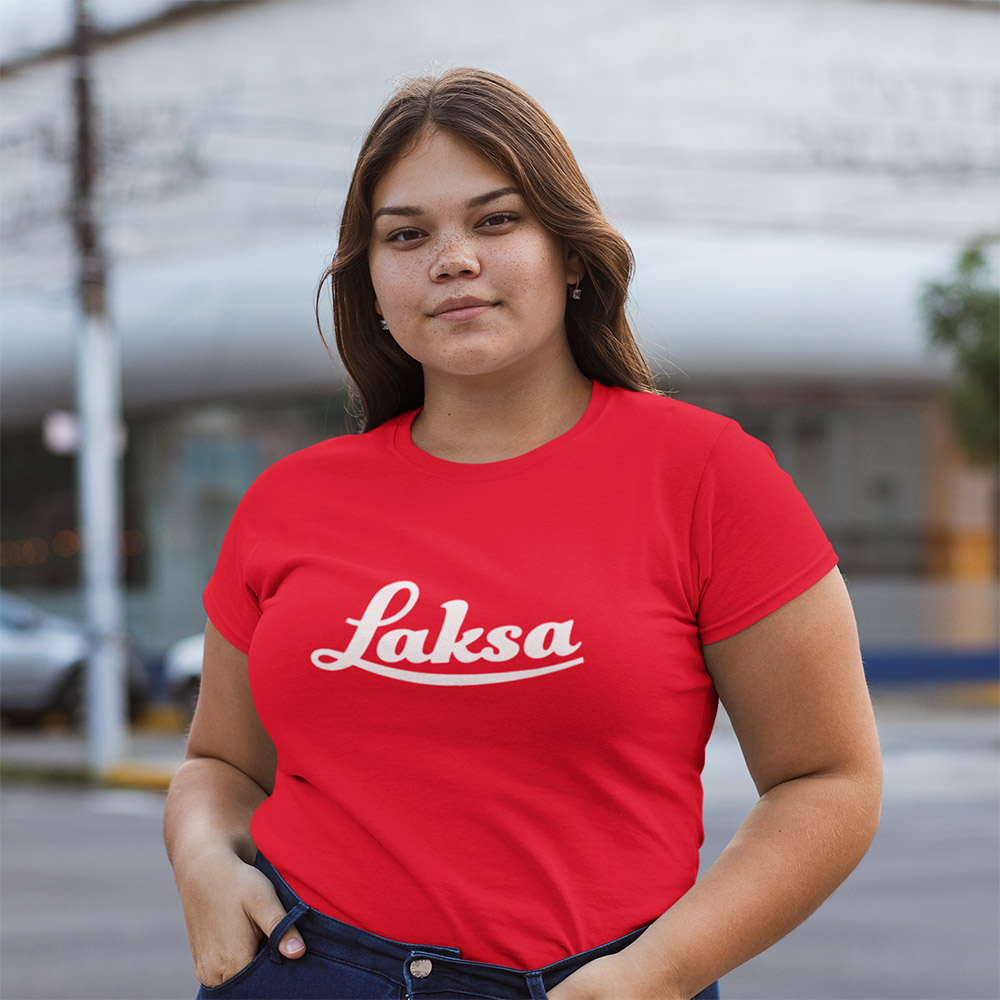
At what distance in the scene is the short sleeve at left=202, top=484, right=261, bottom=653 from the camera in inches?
74.0

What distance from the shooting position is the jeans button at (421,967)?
5.24 feet

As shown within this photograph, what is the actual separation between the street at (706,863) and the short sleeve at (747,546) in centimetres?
423

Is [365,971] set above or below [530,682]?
below

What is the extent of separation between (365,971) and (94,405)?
11.2 meters

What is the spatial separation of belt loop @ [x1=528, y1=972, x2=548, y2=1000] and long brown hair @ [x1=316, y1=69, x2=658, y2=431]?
76cm

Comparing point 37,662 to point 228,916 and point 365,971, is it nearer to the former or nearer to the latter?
point 228,916

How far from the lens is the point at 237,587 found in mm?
1905

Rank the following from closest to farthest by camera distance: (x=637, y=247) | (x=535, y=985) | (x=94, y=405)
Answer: (x=535, y=985), (x=94, y=405), (x=637, y=247)

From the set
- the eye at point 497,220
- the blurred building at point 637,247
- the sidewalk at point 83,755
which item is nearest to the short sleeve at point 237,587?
the eye at point 497,220

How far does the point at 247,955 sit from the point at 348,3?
18.5m

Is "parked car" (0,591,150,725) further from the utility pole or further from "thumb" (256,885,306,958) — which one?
"thumb" (256,885,306,958)

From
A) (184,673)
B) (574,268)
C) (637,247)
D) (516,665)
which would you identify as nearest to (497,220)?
(574,268)

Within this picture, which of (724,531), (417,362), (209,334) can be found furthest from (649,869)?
(209,334)

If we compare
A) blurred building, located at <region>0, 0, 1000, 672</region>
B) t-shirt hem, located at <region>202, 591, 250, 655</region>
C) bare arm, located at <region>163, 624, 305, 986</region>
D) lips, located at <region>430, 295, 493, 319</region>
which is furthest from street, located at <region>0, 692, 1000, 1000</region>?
blurred building, located at <region>0, 0, 1000, 672</region>
